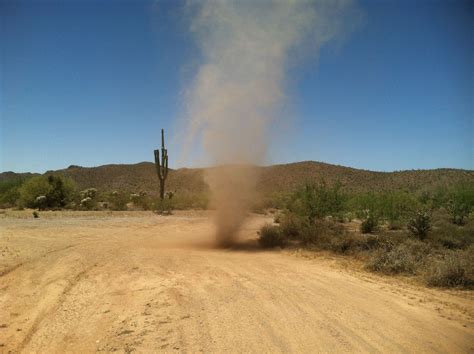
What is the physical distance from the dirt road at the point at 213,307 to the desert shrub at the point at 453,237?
4.97m

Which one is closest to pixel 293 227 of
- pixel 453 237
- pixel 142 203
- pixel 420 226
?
pixel 420 226

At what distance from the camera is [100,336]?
22.0 ft

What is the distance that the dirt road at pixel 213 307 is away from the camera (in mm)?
6344

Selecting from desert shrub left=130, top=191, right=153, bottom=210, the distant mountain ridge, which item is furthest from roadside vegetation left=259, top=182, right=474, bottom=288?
the distant mountain ridge

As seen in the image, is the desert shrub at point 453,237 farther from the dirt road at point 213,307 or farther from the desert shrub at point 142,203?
the desert shrub at point 142,203

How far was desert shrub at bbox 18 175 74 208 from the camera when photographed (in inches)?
1345

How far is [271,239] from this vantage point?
49.3 feet

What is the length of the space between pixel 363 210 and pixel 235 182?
43.3 feet

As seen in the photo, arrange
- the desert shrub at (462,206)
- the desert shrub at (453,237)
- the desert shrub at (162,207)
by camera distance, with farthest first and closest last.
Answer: the desert shrub at (162,207)
the desert shrub at (462,206)
the desert shrub at (453,237)

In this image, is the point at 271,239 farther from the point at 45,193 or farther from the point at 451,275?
the point at 45,193

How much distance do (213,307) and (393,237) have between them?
943cm

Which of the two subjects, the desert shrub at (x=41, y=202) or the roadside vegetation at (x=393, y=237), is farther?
the desert shrub at (x=41, y=202)

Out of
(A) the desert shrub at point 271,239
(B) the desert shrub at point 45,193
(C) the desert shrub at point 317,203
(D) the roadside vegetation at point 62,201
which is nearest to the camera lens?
(A) the desert shrub at point 271,239

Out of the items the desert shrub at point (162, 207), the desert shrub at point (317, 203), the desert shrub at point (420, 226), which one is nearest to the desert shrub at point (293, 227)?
the desert shrub at point (317, 203)
